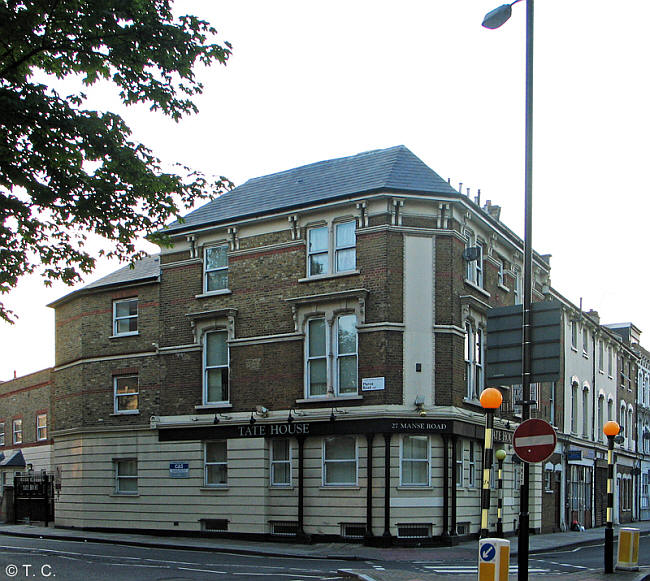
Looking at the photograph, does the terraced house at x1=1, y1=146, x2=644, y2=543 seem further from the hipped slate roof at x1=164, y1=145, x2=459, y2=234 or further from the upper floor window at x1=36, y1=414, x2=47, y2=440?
the upper floor window at x1=36, y1=414, x2=47, y2=440

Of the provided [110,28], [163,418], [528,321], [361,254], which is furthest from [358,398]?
[110,28]

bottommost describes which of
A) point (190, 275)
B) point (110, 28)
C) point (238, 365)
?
point (238, 365)

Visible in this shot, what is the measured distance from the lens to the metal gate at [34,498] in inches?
1305

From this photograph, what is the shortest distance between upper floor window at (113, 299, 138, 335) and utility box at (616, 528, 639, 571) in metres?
19.3

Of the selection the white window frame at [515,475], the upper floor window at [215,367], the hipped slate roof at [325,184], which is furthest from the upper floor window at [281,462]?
the white window frame at [515,475]

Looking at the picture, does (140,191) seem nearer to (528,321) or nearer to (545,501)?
(528,321)

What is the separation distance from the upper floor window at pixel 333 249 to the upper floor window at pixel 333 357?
61.3 inches

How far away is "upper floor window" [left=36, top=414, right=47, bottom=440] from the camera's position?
39656mm

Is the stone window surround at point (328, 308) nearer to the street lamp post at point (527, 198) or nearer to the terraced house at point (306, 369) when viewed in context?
the terraced house at point (306, 369)

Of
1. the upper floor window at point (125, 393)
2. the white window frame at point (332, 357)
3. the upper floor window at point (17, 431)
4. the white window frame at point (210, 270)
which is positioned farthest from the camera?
the upper floor window at point (17, 431)

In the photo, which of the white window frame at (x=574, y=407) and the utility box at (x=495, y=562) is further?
the white window frame at (x=574, y=407)

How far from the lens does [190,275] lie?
2947 centimetres

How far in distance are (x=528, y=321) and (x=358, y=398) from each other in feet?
40.5

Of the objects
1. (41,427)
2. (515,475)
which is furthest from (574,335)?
(41,427)
